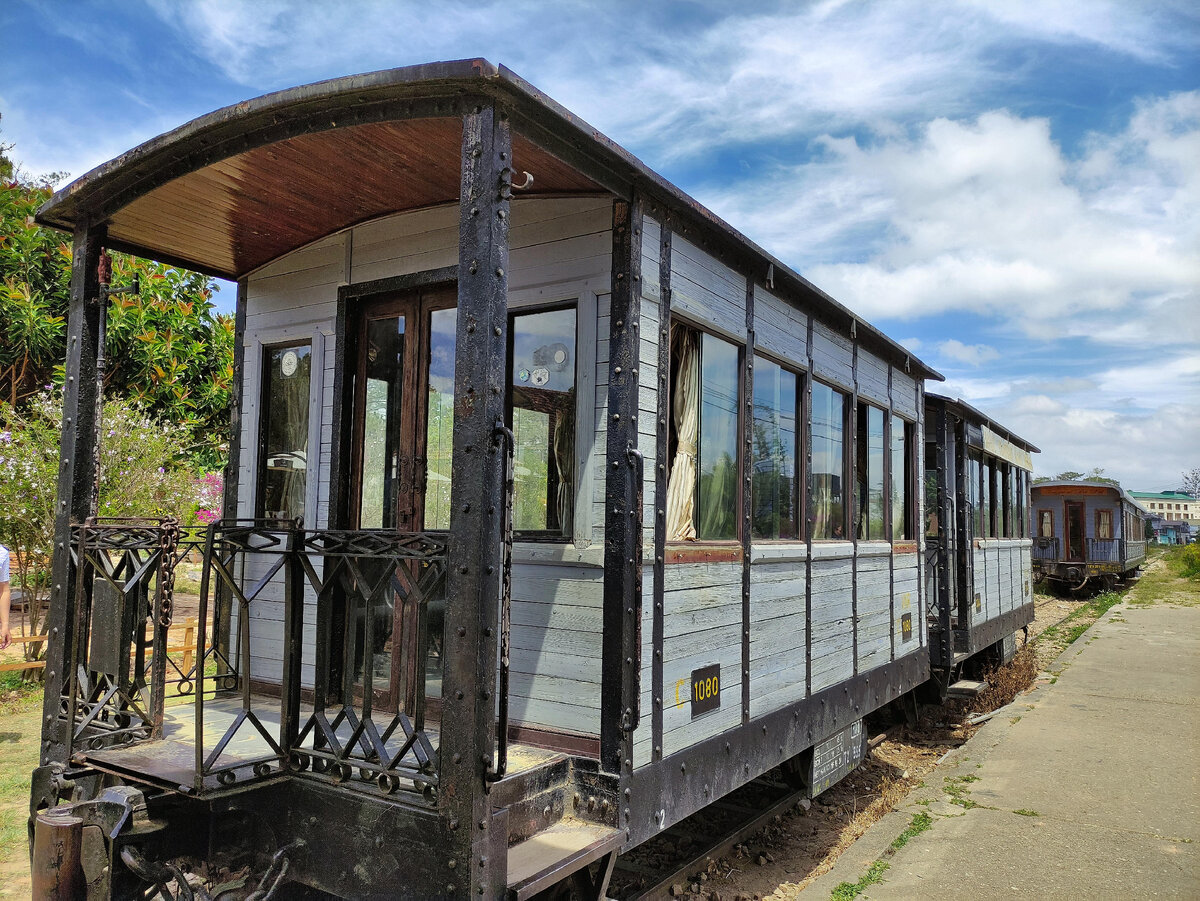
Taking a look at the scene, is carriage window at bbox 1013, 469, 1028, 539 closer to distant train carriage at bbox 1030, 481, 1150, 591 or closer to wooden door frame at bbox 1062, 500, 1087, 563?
distant train carriage at bbox 1030, 481, 1150, 591

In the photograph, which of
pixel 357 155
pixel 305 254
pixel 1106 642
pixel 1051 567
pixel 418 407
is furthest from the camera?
pixel 1051 567

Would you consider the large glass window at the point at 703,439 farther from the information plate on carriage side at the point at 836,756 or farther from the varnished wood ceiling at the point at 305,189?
the information plate on carriage side at the point at 836,756

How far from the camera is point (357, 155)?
3.65m

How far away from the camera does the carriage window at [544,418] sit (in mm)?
3971

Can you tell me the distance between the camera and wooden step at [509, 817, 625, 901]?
294 cm

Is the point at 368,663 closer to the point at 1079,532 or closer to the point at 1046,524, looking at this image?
the point at 1079,532

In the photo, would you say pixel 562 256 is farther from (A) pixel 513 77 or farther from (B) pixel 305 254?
(B) pixel 305 254

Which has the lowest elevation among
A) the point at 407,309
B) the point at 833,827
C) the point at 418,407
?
the point at 833,827

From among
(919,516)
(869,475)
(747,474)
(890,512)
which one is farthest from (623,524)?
(919,516)

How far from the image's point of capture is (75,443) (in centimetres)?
408

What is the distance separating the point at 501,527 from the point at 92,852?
184 centimetres

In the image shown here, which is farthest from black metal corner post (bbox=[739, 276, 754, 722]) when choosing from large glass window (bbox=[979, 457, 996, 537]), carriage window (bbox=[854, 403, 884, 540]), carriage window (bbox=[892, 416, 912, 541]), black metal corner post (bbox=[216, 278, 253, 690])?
large glass window (bbox=[979, 457, 996, 537])

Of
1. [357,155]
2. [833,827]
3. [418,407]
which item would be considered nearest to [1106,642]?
[833,827]

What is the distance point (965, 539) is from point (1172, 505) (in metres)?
119
